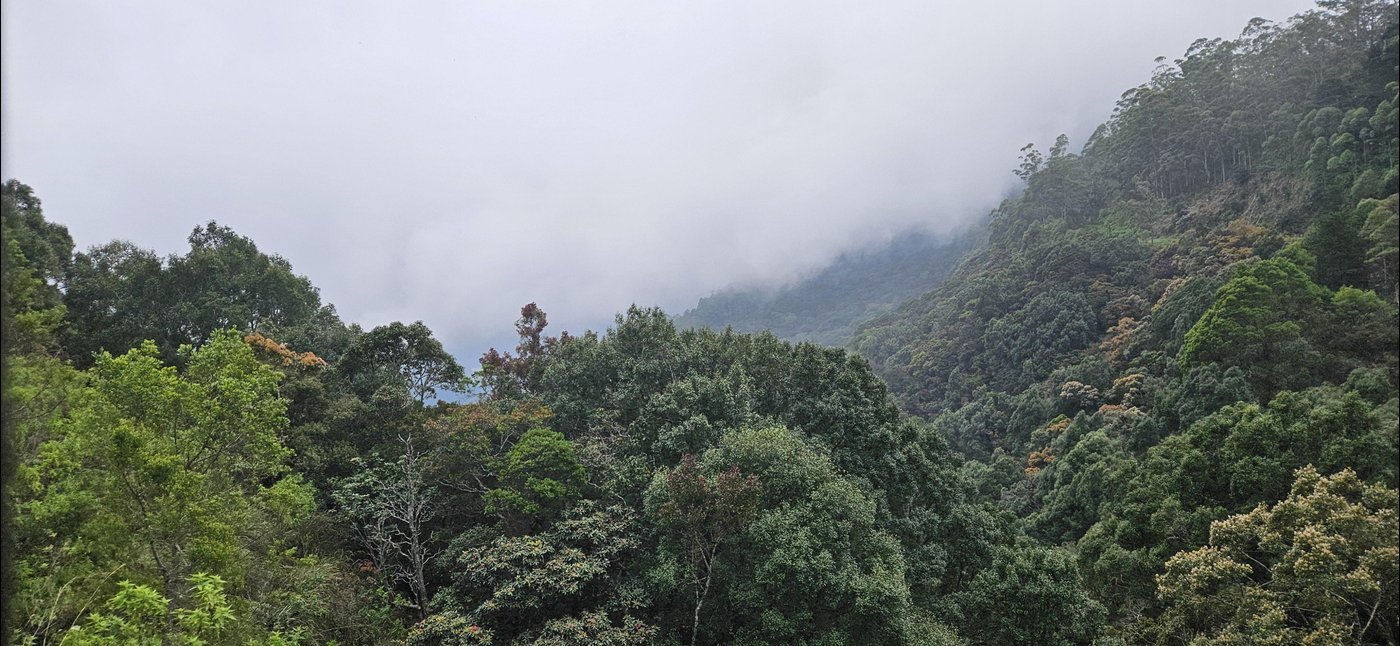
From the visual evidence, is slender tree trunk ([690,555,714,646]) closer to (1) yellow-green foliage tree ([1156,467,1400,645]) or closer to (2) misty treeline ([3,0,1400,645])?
(2) misty treeline ([3,0,1400,645])

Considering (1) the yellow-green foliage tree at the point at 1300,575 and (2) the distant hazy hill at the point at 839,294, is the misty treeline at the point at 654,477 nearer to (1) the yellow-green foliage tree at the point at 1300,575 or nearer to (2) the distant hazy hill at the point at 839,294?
(1) the yellow-green foliage tree at the point at 1300,575

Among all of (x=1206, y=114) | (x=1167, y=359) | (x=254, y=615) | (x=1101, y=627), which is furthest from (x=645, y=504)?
(x=1206, y=114)

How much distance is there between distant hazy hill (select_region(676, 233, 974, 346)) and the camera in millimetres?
134250

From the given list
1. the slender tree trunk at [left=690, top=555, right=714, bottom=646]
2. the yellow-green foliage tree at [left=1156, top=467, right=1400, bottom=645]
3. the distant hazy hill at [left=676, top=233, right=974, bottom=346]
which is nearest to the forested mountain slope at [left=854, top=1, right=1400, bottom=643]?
the yellow-green foliage tree at [left=1156, top=467, right=1400, bottom=645]

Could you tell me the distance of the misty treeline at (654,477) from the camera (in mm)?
7500

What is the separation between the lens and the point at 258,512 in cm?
1023

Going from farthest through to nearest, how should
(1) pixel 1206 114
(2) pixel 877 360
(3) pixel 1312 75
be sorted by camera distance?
(2) pixel 877 360
(1) pixel 1206 114
(3) pixel 1312 75

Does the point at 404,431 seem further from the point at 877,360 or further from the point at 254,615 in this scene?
the point at 877,360

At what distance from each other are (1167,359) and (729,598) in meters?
27.6

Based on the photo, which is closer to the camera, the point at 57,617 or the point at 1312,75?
the point at 57,617

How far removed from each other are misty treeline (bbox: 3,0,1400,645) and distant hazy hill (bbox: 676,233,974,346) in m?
103

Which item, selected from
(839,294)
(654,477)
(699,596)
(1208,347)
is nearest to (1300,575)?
(699,596)

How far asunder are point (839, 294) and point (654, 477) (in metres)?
146

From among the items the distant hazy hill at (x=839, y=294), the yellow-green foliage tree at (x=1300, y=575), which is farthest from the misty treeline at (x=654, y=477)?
the distant hazy hill at (x=839, y=294)
